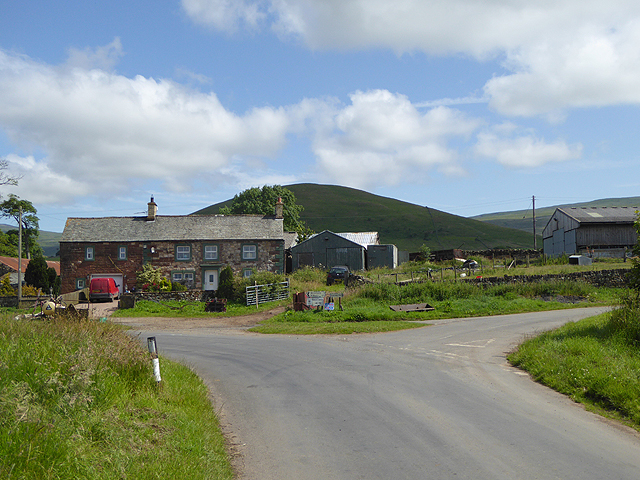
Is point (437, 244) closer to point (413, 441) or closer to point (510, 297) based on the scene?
point (510, 297)

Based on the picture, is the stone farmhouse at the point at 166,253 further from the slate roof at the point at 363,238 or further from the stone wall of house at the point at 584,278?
the stone wall of house at the point at 584,278

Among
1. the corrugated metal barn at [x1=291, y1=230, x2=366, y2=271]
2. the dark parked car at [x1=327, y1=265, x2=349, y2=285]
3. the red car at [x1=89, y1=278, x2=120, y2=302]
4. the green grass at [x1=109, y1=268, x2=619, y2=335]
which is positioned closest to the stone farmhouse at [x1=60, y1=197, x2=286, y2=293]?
the dark parked car at [x1=327, y1=265, x2=349, y2=285]

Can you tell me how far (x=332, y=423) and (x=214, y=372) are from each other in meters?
5.72

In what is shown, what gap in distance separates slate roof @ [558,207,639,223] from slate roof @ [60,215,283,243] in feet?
102

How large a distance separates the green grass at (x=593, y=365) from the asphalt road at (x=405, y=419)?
0.42 m

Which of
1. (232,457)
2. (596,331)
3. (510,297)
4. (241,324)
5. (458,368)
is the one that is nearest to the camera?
(232,457)

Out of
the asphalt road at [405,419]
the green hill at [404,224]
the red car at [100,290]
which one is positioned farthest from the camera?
the green hill at [404,224]

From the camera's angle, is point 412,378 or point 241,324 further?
point 241,324

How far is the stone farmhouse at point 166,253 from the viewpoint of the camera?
43.2 meters

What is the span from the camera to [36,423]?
5.07 metres

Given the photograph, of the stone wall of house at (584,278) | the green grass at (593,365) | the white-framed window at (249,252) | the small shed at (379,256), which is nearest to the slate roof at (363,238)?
the small shed at (379,256)

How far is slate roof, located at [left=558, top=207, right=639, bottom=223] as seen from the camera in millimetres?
49500

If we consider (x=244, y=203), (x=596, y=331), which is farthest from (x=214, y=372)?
(x=244, y=203)

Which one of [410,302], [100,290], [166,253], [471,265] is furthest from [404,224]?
[410,302]
